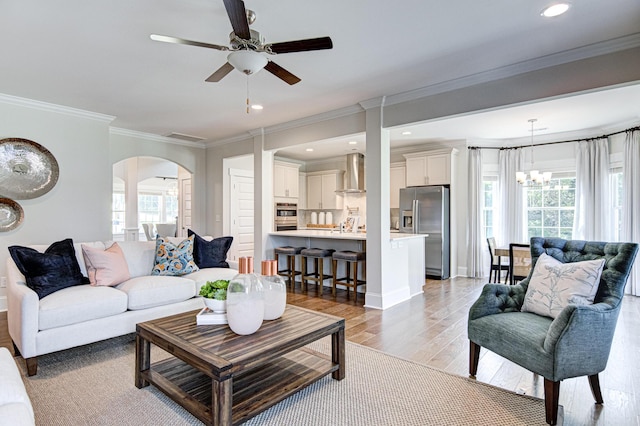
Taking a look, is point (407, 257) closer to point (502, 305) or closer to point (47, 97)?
point (502, 305)

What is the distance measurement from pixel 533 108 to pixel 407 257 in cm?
257

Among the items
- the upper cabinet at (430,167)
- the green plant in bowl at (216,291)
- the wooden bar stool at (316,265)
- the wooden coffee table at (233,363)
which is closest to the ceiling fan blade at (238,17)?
the green plant in bowl at (216,291)

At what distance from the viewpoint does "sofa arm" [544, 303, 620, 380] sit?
1.87m

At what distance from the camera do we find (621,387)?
2.39 meters

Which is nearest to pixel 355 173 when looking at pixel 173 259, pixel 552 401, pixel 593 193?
pixel 593 193

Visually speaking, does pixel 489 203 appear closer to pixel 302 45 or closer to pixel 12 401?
pixel 302 45

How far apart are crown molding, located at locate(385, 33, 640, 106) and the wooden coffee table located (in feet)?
9.05

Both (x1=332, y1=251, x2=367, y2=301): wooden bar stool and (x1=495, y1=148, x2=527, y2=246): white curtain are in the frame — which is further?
(x1=495, y1=148, x2=527, y2=246): white curtain

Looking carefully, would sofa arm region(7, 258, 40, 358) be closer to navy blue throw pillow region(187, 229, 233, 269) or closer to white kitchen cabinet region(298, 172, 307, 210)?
navy blue throw pillow region(187, 229, 233, 269)

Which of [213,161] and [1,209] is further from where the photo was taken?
[213,161]

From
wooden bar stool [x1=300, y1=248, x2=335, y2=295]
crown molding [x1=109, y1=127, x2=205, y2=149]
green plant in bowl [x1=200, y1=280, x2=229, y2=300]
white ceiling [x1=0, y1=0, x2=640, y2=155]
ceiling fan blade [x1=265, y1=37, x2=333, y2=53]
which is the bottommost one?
wooden bar stool [x1=300, y1=248, x2=335, y2=295]

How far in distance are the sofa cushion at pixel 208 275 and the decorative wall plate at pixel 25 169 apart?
249 centimetres

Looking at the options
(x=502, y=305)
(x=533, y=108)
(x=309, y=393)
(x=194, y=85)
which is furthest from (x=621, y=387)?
(x=194, y=85)

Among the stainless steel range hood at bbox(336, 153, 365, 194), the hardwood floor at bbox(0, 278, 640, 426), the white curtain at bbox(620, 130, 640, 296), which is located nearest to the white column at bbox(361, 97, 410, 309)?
the hardwood floor at bbox(0, 278, 640, 426)
